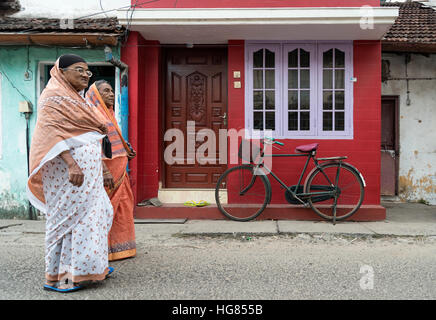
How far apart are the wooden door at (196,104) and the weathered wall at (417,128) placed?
13.1ft

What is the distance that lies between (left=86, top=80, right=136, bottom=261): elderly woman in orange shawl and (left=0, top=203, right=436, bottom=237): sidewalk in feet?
4.40

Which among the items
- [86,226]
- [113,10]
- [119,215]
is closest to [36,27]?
[113,10]

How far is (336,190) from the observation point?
601 centimetres

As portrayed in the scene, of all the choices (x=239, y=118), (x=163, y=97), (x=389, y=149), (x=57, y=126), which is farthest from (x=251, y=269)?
(x=389, y=149)

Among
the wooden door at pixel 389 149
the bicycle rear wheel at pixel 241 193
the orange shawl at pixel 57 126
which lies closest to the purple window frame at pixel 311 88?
the bicycle rear wheel at pixel 241 193

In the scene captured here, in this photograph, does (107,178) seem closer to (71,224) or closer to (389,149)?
(71,224)

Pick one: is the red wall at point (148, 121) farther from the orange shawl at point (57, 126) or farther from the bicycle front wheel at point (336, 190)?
the orange shawl at point (57, 126)

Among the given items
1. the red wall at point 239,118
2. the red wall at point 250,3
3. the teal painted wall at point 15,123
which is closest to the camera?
the red wall at point 250,3

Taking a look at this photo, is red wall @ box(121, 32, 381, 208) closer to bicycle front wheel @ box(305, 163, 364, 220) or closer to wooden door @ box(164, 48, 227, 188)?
bicycle front wheel @ box(305, 163, 364, 220)

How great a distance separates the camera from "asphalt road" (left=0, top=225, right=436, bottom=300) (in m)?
3.12

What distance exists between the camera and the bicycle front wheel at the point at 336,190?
19.8 ft

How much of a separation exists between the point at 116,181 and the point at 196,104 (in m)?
3.39

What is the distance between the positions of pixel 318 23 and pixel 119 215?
4.14 metres
